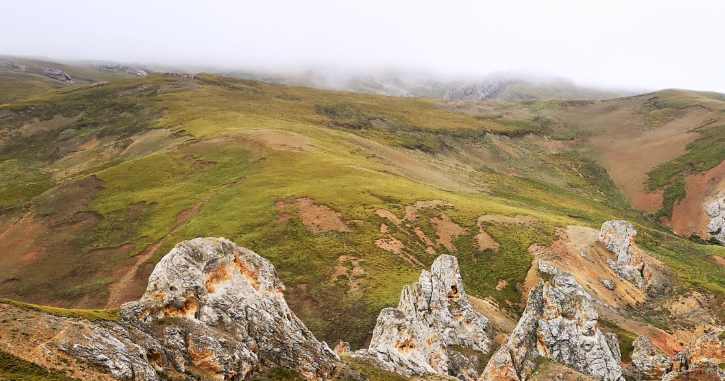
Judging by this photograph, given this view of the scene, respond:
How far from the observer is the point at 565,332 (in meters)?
40.7

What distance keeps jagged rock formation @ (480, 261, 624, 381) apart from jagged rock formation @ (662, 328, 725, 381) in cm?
513

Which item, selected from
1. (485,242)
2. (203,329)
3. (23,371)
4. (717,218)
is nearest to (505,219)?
(485,242)

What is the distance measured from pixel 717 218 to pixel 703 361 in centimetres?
11761

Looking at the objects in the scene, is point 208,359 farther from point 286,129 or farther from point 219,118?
point 219,118

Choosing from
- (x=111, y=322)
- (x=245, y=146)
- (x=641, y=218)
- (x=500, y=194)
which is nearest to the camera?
(x=111, y=322)

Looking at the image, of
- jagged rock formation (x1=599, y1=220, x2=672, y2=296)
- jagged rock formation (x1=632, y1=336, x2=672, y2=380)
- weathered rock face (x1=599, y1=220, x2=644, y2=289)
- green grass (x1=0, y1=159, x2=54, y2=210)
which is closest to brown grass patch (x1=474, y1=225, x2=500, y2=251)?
jagged rock formation (x1=599, y1=220, x2=672, y2=296)

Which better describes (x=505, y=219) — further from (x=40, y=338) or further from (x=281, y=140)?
(x=40, y=338)

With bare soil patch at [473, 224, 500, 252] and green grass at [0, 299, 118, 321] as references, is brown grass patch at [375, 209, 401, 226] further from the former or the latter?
green grass at [0, 299, 118, 321]

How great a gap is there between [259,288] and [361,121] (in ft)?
556

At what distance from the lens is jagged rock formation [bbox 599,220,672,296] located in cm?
7288

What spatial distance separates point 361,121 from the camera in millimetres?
196250

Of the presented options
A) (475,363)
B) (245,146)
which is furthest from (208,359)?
(245,146)

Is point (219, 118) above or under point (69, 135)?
above

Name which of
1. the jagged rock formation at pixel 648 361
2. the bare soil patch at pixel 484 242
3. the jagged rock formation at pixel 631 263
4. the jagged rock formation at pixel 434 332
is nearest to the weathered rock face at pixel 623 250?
the jagged rock formation at pixel 631 263
